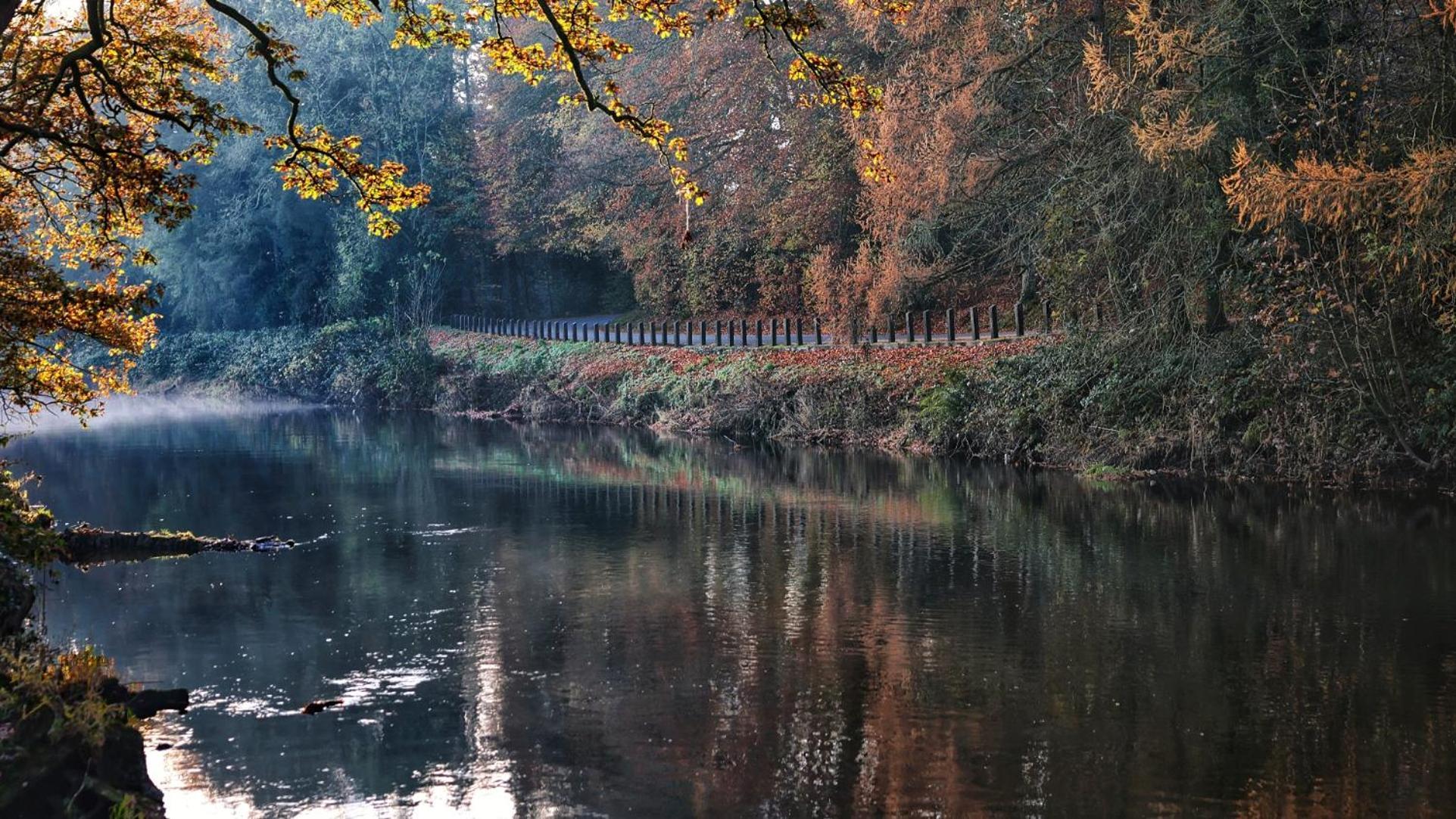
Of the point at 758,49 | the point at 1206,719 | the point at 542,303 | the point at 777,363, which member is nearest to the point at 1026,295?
the point at 777,363

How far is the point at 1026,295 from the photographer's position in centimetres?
2916

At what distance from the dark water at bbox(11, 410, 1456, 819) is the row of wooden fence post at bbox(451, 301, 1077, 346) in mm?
7711

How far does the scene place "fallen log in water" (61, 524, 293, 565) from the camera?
1712 cm

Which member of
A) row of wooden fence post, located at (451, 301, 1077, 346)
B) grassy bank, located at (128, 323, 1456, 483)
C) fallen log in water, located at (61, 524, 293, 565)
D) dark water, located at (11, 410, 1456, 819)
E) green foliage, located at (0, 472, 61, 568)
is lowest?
dark water, located at (11, 410, 1456, 819)

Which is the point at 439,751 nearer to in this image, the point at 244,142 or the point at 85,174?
the point at 85,174

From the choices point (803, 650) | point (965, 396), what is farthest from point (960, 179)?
point (803, 650)

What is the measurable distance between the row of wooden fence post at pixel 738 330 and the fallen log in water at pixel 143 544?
1369 centimetres

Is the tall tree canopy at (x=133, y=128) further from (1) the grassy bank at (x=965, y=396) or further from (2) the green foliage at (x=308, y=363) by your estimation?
(2) the green foliage at (x=308, y=363)

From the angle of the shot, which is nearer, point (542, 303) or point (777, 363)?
point (777, 363)

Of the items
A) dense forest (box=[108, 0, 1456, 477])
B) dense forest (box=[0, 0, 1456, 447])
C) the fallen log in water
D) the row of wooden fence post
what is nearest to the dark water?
the fallen log in water

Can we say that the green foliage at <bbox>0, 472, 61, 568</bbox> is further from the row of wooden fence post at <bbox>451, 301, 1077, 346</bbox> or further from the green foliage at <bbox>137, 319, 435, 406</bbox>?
the green foliage at <bbox>137, 319, 435, 406</bbox>

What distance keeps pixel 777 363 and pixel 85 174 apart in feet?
72.8

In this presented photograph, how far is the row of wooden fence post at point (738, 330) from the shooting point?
29.8 metres

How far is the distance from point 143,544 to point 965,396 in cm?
1482
